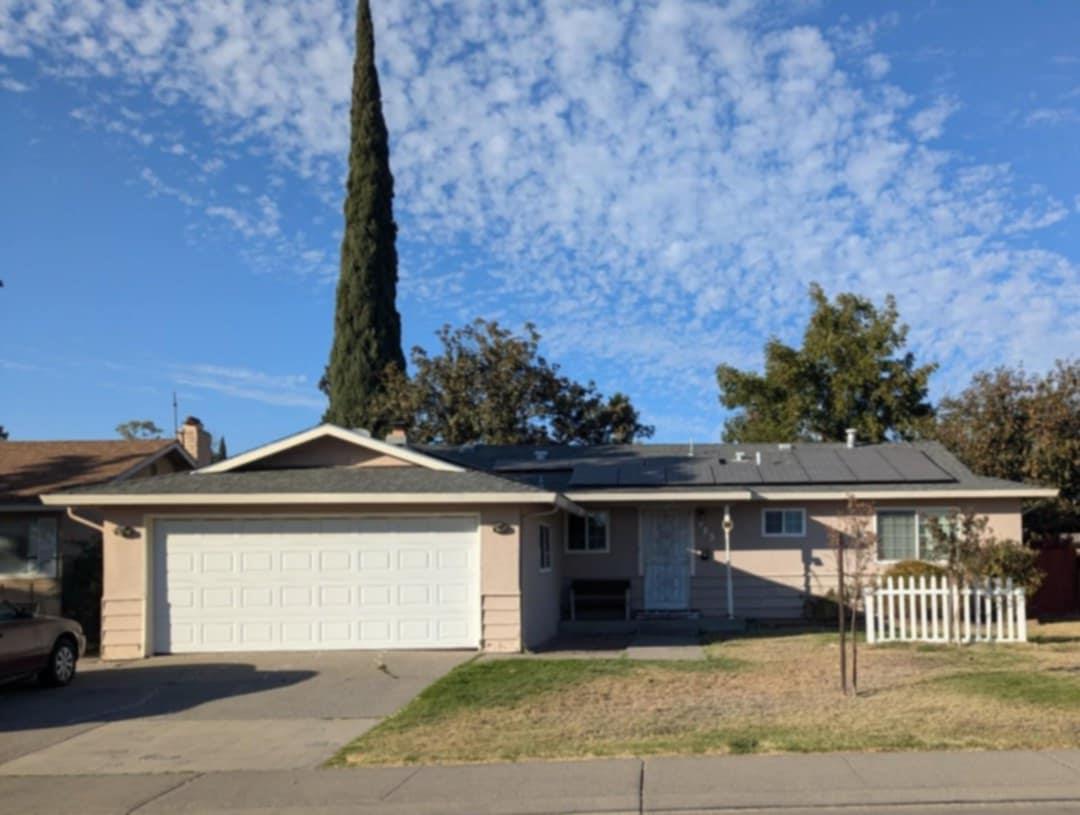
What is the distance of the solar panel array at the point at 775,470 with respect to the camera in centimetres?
2186

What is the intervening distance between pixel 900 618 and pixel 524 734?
9.22 metres

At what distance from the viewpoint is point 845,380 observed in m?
35.0

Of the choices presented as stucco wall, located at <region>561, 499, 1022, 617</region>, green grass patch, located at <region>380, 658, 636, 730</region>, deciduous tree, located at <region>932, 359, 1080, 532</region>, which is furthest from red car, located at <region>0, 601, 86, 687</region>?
deciduous tree, located at <region>932, 359, 1080, 532</region>

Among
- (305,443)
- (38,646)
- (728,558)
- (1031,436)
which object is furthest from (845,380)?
(38,646)

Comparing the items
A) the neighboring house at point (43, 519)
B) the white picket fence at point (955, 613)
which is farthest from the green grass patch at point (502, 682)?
the neighboring house at point (43, 519)

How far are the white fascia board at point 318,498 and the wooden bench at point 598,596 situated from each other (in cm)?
569

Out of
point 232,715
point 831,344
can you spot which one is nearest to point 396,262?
point 831,344

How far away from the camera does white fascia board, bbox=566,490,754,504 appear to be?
20.9 metres

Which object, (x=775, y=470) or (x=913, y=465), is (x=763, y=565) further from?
(x=913, y=465)

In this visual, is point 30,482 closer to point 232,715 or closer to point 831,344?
point 232,715

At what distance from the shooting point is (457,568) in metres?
16.7

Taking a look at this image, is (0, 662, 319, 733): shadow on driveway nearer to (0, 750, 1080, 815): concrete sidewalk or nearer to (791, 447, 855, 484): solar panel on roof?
(0, 750, 1080, 815): concrete sidewalk

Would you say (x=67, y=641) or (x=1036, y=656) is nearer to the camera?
(x=67, y=641)

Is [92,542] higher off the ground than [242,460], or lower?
lower
